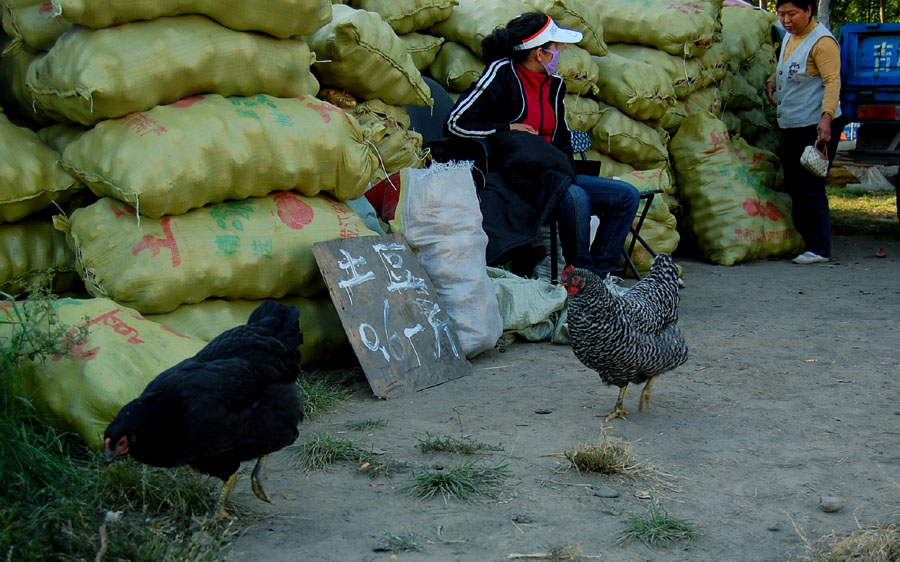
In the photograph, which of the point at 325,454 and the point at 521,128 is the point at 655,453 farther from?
the point at 521,128

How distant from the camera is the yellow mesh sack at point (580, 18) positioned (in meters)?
6.48

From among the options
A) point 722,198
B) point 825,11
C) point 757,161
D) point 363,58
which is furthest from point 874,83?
point 825,11

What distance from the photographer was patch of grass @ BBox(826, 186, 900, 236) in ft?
31.2

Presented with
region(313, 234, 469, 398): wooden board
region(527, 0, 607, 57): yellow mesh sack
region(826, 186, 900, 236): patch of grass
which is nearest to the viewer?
region(313, 234, 469, 398): wooden board

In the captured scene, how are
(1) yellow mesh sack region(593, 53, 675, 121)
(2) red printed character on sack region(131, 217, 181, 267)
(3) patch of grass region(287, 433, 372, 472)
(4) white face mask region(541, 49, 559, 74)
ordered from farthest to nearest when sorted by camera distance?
1. (1) yellow mesh sack region(593, 53, 675, 121)
2. (4) white face mask region(541, 49, 559, 74)
3. (2) red printed character on sack region(131, 217, 181, 267)
4. (3) patch of grass region(287, 433, 372, 472)

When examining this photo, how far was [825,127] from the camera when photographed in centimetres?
703

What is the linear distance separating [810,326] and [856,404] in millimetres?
1574

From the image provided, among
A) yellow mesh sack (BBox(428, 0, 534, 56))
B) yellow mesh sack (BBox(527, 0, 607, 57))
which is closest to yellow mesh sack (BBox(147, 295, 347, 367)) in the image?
yellow mesh sack (BBox(428, 0, 534, 56))

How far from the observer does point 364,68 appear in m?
4.93

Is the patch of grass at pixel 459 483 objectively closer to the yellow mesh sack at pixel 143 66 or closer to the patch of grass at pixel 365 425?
the patch of grass at pixel 365 425

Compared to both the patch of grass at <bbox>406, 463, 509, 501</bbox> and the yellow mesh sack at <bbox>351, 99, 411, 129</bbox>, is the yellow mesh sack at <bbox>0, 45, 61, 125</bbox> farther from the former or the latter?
the patch of grass at <bbox>406, 463, 509, 501</bbox>

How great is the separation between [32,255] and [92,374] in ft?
3.53

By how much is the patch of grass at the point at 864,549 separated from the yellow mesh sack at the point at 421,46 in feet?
14.5

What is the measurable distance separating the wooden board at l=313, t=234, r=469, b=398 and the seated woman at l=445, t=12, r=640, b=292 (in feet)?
4.10
